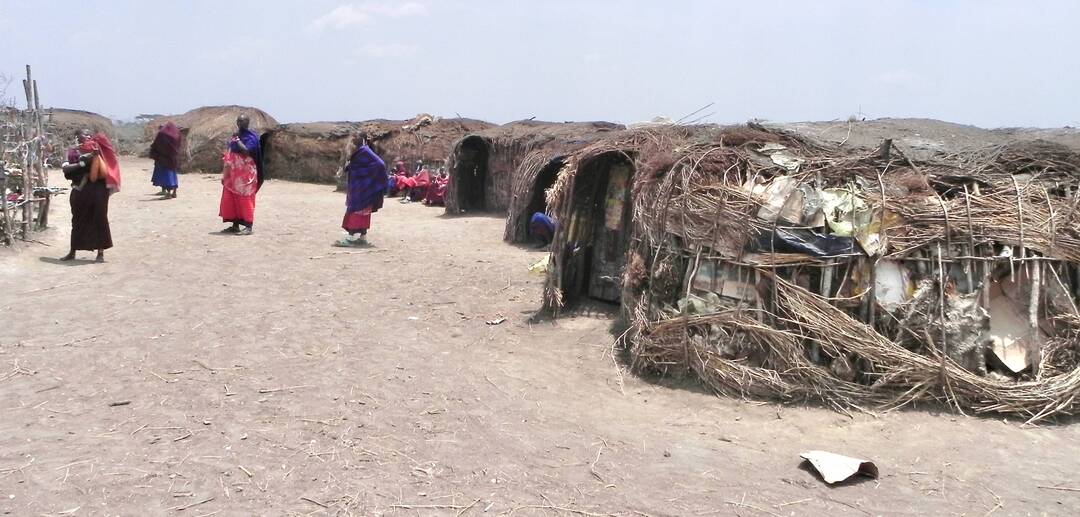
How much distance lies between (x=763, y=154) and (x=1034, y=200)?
1.85 metres

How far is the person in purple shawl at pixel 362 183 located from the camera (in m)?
10.4

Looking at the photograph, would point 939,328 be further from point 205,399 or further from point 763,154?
point 205,399

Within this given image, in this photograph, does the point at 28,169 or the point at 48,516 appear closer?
the point at 48,516

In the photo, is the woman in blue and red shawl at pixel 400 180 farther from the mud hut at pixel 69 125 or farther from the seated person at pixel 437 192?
the mud hut at pixel 69 125

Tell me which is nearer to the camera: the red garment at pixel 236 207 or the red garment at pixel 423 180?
the red garment at pixel 236 207

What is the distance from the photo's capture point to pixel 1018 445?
4.70 meters

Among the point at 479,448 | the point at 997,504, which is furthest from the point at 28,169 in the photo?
the point at 997,504

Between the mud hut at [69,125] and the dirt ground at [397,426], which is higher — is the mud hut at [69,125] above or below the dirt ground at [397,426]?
above

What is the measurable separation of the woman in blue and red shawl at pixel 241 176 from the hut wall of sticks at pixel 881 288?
23.4ft

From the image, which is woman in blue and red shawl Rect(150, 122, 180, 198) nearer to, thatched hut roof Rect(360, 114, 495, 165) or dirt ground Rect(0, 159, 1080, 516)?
thatched hut roof Rect(360, 114, 495, 165)

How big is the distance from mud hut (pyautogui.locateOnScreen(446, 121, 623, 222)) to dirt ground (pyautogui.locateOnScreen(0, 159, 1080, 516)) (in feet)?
22.2

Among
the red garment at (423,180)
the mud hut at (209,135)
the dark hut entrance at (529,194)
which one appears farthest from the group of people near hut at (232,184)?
the mud hut at (209,135)

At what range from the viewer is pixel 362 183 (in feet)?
34.3

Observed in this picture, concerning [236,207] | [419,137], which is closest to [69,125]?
[419,137]
